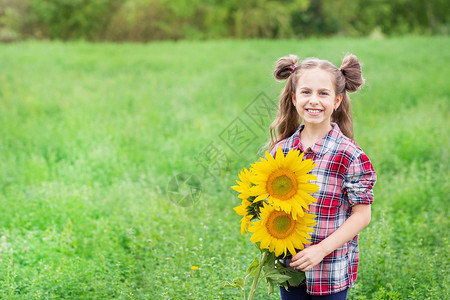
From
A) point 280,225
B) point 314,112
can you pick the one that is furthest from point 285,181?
point 314,112

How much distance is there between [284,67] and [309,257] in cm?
103

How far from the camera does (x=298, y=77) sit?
8.29ft

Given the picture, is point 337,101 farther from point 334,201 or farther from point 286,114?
point 334,201

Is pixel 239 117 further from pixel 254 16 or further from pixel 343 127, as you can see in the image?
pixel 254 16

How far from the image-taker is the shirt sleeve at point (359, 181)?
226 centimetres

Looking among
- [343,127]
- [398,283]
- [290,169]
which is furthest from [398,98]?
[290,169]

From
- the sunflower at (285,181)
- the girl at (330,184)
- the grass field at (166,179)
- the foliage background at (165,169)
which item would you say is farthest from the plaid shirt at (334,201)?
the foliage background at (165,169)

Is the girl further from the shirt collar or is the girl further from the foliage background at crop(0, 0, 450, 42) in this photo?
the foliage background at crop(0, 0, 450, 42)

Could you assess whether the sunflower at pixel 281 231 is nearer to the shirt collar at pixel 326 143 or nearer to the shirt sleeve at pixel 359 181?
the shirt sleeve at pixel 359 181

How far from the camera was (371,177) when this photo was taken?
2295mm

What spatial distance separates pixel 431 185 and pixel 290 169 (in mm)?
3786

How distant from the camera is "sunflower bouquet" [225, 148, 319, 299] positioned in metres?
2.14

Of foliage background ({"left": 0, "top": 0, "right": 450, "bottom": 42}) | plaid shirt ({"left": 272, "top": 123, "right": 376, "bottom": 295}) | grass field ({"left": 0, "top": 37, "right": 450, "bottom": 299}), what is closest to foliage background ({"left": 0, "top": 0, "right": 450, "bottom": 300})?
grass field ({"left": 0, "top": 37, "right": 450, "bottom": 299})

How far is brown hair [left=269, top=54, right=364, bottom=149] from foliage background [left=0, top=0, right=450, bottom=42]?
25.5 meters
